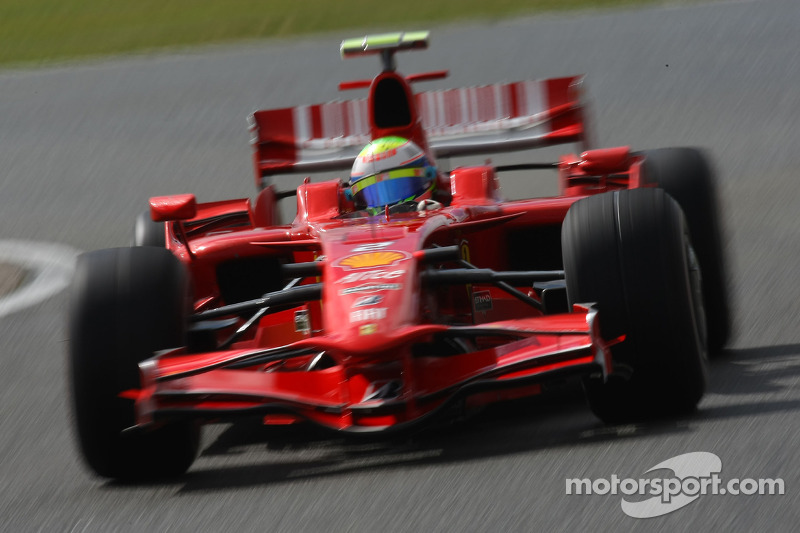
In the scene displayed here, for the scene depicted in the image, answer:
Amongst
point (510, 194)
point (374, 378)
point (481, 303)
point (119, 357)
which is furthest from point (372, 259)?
point (510, 194)

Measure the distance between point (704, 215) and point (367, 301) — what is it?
2.40m

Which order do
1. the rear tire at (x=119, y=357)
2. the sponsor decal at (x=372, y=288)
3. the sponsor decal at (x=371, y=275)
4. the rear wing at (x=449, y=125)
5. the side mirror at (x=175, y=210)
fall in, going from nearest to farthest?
1. the rear tire at (x=119, y=357)
2. the sponsor decal at (x=372, y=288)
3. the sponsor decal at (x=371, y=275)
4. the side mirror at (x=175, y=210)
5. the rear wing at (x=449, y=125)

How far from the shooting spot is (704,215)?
7.31 metres

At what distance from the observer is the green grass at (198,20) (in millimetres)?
20797

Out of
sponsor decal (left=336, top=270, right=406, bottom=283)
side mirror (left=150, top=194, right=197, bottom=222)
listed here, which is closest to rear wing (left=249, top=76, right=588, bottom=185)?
side mirror (left=150, top=194, right=197, bottom=222)

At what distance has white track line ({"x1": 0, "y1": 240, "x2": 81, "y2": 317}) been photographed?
996 cm

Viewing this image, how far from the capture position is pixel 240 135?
52.7ft

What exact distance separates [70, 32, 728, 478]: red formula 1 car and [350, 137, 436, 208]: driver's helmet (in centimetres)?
8

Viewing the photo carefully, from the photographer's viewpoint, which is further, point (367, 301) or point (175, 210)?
point (175, 210)

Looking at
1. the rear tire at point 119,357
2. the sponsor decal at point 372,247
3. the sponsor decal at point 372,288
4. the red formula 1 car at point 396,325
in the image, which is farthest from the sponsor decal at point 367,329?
the rear tire at point 119,357

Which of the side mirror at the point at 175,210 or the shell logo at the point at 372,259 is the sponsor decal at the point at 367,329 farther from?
the side mirror at the point at 175,210

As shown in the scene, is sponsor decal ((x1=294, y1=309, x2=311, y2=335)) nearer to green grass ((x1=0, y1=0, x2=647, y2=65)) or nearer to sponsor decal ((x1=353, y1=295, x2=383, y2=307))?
sponsor decal ((x1=353, y1=295, x2=383, y2=307))

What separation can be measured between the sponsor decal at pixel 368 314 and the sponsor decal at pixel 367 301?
0.12ft

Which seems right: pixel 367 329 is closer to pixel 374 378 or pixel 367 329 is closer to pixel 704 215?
pixel 374 378
